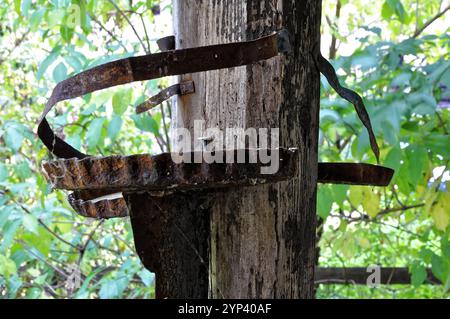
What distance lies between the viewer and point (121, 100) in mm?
1556

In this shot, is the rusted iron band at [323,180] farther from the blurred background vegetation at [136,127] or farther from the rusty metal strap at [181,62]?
the blurred background vegetation at [136,127]

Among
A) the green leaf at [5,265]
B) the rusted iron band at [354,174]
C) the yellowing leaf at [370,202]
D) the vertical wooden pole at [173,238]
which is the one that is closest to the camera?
the vertical wooden pole at [173,238]

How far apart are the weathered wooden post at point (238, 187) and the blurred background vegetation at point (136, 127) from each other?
698 millimetres

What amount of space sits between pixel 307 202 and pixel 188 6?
314 mm

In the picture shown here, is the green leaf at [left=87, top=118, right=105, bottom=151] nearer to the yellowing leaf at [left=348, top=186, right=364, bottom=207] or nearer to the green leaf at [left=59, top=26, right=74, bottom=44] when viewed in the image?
the green leaf at [left=59, top=26, right=74, bottom=44]

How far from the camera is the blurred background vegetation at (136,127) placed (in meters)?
1.58

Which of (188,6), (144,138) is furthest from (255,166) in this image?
(144,138)

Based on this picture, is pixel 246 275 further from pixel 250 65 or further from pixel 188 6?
pixel 188 6

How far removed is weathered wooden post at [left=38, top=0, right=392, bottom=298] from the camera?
666 mm

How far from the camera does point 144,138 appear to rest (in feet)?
8.46

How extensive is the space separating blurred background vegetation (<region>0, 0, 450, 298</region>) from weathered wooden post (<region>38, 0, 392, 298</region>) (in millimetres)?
698

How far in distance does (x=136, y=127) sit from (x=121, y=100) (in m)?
0.27

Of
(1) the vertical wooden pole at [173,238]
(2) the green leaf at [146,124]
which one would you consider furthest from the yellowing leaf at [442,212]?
(1) the vertical wooden pole at [173,238]

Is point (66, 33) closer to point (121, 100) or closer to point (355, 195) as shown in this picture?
point (121, 100)
